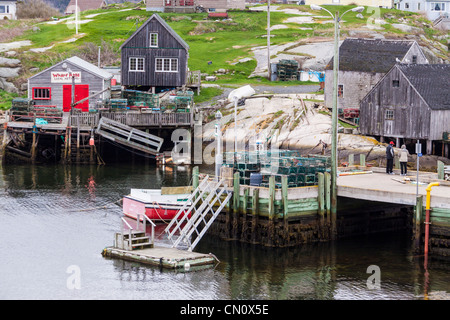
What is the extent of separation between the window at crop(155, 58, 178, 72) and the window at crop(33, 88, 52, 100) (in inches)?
390

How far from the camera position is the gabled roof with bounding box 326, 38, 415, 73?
69938mm

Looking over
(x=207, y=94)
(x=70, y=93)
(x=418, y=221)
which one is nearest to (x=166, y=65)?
(x=207, y=94)

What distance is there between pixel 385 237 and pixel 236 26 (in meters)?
77.0

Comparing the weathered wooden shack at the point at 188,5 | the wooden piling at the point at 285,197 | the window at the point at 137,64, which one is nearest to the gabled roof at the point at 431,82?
the wooden piling at the point at 285,197

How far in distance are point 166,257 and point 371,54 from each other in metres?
41.0

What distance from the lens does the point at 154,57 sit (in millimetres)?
74812

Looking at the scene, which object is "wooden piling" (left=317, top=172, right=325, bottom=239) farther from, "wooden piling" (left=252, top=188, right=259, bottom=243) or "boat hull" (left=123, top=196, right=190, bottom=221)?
"boat hull" (left=123, top=196, right=190, bottom=221)

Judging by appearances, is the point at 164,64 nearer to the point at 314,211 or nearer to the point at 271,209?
the point at 314,211

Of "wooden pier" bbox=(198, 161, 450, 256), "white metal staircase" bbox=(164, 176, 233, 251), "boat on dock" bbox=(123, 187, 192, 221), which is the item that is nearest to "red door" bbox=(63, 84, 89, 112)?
"boat on dock" bbox=(123, 187, 192, 221)

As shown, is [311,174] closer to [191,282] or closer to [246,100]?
[191,282]

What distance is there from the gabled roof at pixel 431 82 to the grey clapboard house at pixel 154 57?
23118mm

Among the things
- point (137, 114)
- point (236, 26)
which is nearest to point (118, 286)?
point (137, 114)

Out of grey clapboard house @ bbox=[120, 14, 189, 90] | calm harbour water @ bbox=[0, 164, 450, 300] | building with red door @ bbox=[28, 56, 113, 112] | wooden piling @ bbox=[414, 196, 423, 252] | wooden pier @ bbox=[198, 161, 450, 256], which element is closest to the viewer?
calm harbour water @ bbox=[0, 164, 450, 300]

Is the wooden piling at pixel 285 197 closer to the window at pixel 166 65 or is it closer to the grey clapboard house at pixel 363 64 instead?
the grey clapboard house at pixel 363 64
